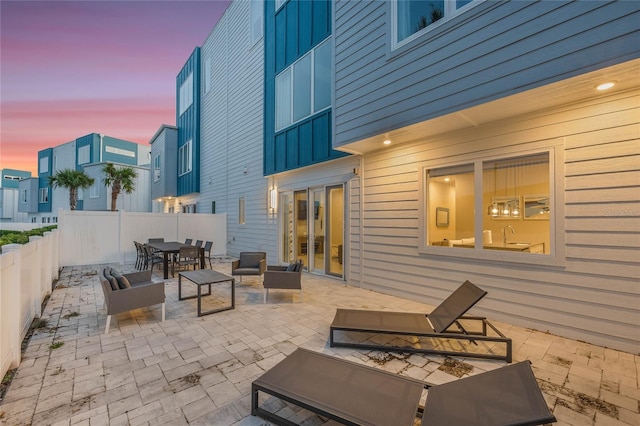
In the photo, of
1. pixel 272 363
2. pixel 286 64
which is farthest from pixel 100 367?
pixel 286 64

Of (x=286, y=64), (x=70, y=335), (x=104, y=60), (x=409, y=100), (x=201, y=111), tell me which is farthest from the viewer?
(x=201, y=111)

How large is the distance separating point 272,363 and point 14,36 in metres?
11.3

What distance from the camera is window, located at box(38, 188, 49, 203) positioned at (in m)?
27.4

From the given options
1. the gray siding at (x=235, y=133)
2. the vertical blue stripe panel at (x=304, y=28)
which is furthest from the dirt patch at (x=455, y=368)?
Answer: the vertical blue stripe panel at (x=304, y=28)

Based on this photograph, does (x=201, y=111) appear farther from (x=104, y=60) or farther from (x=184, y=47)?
(x=104, y=60)

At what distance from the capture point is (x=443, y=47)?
412 cm

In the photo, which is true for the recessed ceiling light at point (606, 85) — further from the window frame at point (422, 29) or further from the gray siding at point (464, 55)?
the window frame at point (422, 29)

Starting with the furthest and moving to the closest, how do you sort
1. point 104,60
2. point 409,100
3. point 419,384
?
point 104,60
point 409,100
point 419,384

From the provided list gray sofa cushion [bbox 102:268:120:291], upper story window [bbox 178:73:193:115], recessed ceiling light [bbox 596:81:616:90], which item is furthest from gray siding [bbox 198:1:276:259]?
recessed ceiling light [bbox 596:81:616:90]

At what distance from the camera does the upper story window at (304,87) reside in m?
7.48

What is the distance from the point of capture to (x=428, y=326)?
136 inches

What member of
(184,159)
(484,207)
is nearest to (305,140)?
(484,207)

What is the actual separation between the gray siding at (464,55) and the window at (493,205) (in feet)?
4.21

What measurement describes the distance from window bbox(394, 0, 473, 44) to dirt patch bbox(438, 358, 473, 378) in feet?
15.7
